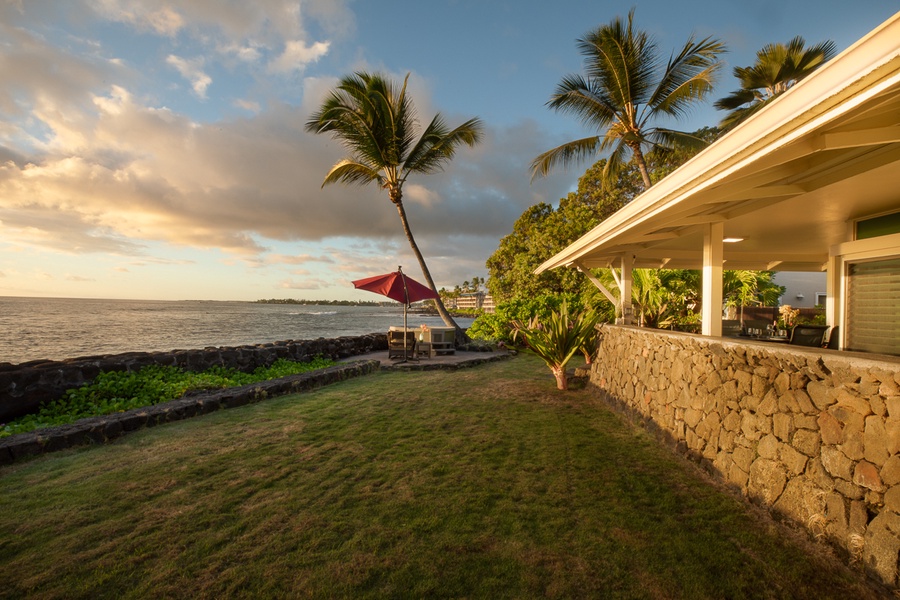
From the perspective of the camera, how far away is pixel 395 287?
39.2 feet

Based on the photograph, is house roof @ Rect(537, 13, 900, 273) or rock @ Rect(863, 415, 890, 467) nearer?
house roof @ Rect(537, 13, 900, 273)

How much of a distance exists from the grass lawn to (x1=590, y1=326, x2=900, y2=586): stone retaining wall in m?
0.24

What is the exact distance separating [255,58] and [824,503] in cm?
1216

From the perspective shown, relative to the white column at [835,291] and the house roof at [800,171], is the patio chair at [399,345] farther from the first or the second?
the white column at [835,291]

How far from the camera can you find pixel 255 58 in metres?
9.80

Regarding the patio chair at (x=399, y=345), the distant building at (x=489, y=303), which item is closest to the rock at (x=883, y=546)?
the patio chair at (x=399, y=345)

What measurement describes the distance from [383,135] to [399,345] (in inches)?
291

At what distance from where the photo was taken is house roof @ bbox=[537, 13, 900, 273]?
2.04 metres

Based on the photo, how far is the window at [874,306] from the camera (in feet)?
18.2

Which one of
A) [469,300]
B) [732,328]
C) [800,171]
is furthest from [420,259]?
[469,300]

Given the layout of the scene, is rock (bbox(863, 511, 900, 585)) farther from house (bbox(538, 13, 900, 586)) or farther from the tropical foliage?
the tropical foliage

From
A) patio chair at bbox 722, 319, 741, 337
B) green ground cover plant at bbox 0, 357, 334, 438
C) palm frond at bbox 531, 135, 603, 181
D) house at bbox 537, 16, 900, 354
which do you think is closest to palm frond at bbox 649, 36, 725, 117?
palm frond at bbox 531, 135, 603, 181

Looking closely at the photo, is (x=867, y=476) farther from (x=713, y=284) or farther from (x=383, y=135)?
(x=383, y=135)

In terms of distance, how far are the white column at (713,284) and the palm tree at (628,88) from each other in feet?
35.4
